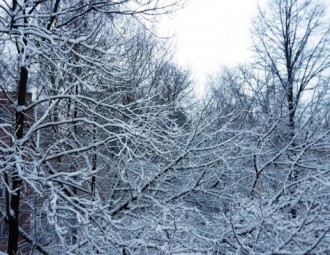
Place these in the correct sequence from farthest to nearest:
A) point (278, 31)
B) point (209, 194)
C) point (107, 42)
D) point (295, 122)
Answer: point (278, 31), point (107, 42), point (295, 122), point (209, 194)

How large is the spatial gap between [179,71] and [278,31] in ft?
22.7

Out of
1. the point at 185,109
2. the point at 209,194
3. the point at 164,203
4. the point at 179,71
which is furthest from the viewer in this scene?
the point at 179,71

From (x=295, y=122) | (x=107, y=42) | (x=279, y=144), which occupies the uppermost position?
(x=107, y=42)

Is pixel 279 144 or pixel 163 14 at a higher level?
pixel 163 14

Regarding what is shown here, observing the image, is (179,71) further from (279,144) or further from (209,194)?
(209,194)

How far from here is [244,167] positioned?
215 inches

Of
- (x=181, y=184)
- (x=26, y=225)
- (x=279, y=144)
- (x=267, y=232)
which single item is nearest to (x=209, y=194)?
(x=181, y=184)

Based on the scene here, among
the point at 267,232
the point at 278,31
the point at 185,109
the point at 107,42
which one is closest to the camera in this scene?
the point at 267,232

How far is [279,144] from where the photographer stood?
6.39 m

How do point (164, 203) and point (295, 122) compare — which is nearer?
point (164, 203)

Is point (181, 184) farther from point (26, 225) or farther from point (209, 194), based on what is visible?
point (26, 225)

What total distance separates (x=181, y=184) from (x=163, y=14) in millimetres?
2369

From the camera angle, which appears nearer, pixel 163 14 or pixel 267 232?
pixel 267 232

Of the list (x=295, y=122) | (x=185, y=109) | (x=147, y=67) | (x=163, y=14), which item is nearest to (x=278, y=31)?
(x=147, y=67)
